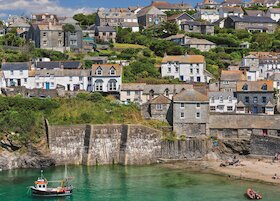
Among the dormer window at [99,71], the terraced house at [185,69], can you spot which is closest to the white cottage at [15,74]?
the dormer window at [99,71]

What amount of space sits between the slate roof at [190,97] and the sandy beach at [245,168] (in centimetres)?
617

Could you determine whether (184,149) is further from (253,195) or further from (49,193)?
(49,193)

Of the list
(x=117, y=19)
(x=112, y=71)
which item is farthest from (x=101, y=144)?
(x=117, y=19)

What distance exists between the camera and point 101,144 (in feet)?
150

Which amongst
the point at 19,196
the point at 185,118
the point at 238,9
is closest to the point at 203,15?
the point at 238,9

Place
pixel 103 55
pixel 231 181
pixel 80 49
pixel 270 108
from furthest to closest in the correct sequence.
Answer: pixel 80 49, pixel 103 55, pixel 270 108, pixel 231 181

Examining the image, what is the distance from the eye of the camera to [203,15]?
98.1 m

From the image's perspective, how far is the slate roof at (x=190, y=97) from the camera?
48.1m

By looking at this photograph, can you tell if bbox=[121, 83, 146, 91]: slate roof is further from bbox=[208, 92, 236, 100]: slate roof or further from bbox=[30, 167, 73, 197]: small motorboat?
bbox=[30, 167, 73, 197]: small motorboat

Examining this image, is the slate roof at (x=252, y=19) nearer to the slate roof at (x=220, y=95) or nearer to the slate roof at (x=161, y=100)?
the slate roof at (x=220, y=95)

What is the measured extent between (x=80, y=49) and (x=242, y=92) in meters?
28.5

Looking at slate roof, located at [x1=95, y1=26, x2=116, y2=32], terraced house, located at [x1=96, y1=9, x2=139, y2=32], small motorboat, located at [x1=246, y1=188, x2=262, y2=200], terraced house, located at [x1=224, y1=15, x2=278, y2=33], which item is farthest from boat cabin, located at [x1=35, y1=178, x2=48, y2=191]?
terraced house, located at [x1=224, y1=15, x2=278, y2=33]

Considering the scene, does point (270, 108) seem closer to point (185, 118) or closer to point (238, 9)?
point (185, 118)

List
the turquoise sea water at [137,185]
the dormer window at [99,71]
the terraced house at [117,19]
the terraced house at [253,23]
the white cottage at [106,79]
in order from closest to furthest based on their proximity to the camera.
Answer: the turquoise sea water at [137,185] < the white cottage at [106,79] < the dormer window at [99,71] < the terraced house at [117,19] < the terraced house at [253,23]
